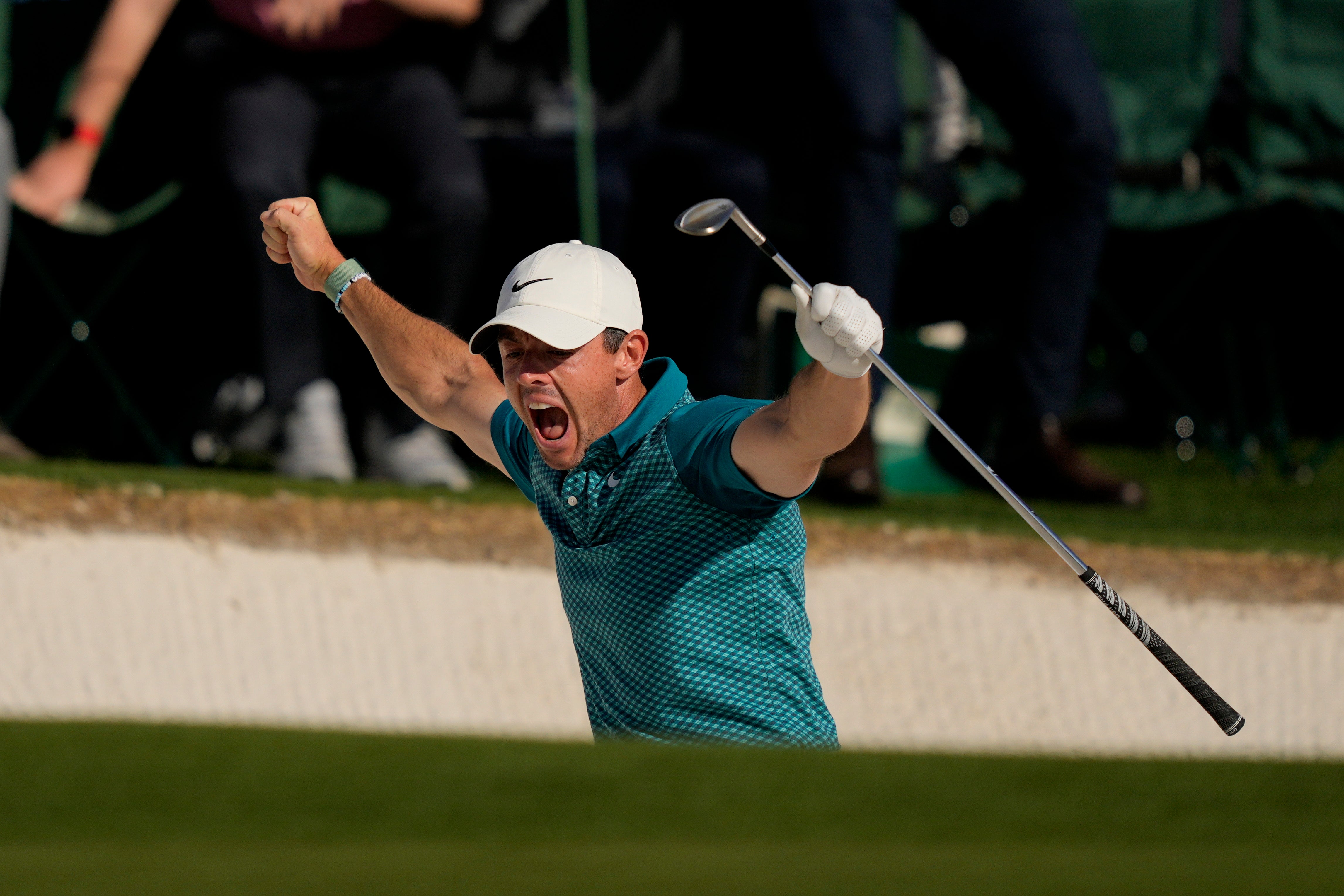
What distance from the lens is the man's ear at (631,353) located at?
2039 millimetres

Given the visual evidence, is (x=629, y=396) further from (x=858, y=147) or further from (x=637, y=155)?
(x=637, y=155)

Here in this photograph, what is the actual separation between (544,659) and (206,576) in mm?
872

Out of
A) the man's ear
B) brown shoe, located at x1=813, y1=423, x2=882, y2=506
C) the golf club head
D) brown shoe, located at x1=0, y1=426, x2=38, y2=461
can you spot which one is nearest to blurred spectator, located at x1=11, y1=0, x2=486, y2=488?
brown shoe, located at x1=0, y1=426, x2=38, y2=461

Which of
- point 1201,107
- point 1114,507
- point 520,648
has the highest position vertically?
point 1201,107

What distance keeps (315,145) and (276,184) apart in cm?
20

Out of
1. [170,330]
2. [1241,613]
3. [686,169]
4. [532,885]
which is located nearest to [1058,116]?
[686,169]

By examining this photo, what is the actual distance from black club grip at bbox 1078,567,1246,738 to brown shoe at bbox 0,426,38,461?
305 centimetres

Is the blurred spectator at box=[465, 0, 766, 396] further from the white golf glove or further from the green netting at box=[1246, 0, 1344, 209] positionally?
the white golf glove

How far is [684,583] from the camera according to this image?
1931 millimetres

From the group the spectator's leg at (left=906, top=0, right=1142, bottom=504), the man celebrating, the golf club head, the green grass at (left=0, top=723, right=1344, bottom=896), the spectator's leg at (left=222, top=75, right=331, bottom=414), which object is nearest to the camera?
the green grass at (left=0, top=723, right=1344, bottom=896)

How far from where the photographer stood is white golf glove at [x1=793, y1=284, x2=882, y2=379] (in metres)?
1.66

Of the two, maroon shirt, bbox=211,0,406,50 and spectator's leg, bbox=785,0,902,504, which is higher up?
maroon shirt, bbox=211,0,406,50

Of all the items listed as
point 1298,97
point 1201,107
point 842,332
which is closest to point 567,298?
point 842,332

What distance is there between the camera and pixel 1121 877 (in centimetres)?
125
